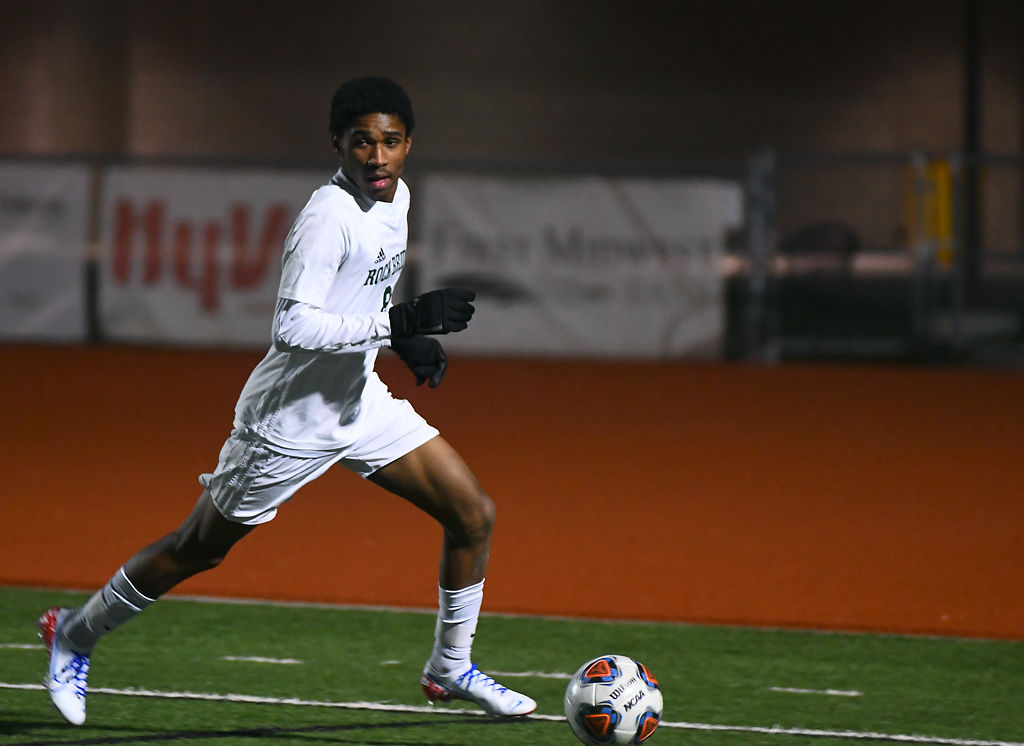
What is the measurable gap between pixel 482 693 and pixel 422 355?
1107 mm

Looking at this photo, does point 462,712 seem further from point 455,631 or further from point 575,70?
point 575,70

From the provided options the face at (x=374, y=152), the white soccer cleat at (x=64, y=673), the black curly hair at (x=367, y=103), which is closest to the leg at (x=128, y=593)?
the white soccer cleat at (x=64, y=673)

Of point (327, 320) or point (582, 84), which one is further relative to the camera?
point (582, 84)

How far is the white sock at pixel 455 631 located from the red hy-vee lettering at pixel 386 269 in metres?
1.01

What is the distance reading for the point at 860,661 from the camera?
578cm

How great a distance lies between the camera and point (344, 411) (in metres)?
4.54

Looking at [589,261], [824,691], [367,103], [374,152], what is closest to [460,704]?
[824,691]

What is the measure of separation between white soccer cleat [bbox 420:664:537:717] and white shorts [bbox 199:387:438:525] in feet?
2.35

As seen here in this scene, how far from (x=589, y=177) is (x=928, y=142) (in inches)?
690

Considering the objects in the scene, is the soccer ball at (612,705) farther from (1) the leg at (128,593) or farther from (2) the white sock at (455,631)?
(1) the leg at (128,593)

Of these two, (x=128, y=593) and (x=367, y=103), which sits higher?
(x=367, y=103)

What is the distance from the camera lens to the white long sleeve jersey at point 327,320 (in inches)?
166

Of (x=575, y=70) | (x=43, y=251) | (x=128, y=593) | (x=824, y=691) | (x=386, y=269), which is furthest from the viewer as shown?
(x=575, y=70)

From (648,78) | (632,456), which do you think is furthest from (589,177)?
(648,78)
